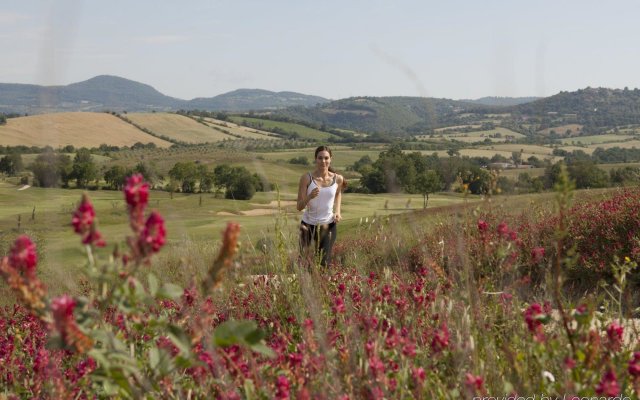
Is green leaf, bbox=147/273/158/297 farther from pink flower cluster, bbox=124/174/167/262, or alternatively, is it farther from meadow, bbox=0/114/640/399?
pink flower cluster, bbox=124/174/167/262

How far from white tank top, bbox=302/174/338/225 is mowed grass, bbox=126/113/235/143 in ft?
485

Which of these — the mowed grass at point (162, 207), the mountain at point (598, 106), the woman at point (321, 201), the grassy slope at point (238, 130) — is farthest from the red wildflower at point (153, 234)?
the grassy slope at point (238, 130)

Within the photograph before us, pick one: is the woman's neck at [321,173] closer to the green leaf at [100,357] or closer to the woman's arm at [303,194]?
the woman's arm at [303,194]

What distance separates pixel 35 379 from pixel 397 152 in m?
42.4

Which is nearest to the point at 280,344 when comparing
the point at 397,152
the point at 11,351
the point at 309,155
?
the point at 11,351

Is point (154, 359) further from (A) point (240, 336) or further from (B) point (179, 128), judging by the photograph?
(B) point (179, 128)

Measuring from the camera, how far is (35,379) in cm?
338

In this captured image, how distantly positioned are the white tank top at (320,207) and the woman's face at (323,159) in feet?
0.83

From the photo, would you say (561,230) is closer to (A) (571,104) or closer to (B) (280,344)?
(B) (280,344)

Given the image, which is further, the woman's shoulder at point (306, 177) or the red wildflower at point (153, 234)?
the woman's shoulder at point (306, 177)

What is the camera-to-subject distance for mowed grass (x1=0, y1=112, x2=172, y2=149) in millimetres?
127062

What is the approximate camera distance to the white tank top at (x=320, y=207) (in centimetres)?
846

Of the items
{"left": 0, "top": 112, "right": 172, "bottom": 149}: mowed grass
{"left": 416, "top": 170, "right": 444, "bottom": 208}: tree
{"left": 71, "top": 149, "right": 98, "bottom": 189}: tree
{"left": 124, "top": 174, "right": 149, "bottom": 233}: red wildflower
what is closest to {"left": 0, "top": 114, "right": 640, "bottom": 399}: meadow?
{"left": 124, "top": 174, "right": 149, "bottom": 233}: red wildflower

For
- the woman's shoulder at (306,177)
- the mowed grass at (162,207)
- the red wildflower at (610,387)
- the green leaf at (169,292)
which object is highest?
the green leaf at (169,292)
